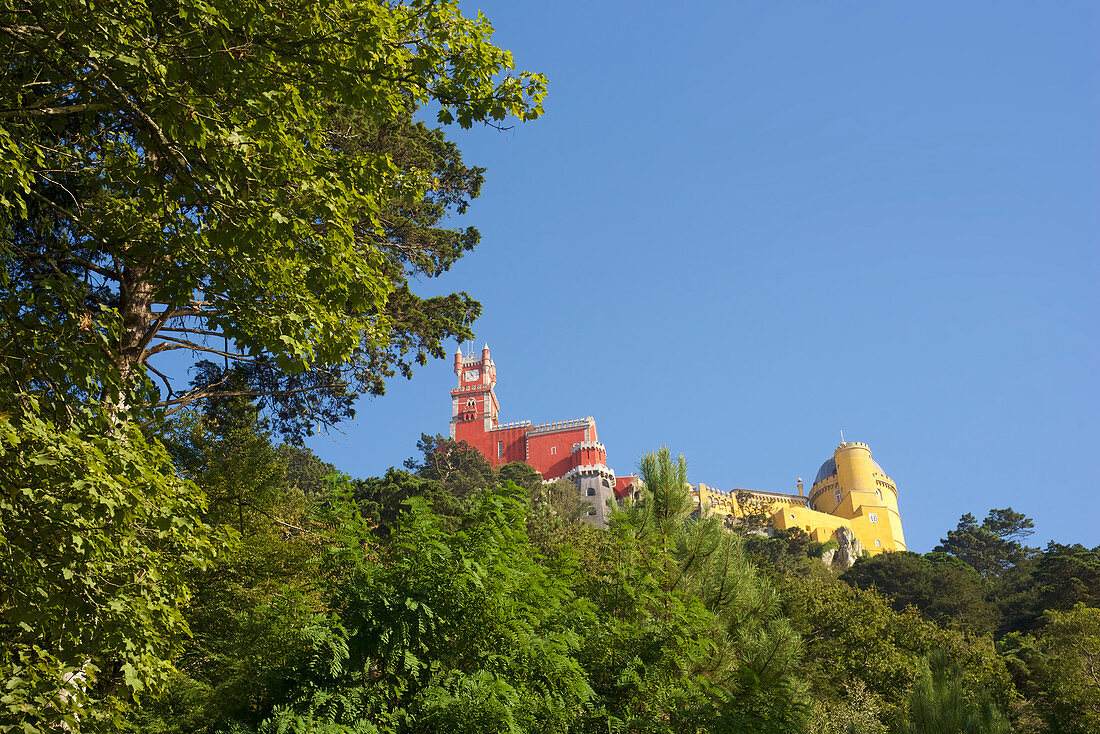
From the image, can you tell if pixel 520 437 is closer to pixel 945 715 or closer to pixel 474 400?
pixel 474 400

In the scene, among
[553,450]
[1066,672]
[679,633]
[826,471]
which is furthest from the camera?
[826,471]

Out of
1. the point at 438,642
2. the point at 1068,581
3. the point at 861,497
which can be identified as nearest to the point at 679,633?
the point at 438,642

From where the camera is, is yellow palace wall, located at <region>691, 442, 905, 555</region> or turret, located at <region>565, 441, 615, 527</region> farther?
yellow palace wall, located at <region>691, 442, 905, 555</region>

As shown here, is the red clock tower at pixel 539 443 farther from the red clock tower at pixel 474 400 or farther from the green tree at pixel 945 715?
the green tree at pixel 945 715

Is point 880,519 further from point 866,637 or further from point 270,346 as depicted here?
point 270,346

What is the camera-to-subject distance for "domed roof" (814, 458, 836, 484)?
265 feet

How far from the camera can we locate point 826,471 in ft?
270

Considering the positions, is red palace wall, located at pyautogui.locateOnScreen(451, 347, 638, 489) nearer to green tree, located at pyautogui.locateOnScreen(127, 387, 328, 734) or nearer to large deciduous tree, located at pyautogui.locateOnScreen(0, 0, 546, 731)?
green tree, located at pyautogui.locateOnScreen(127, 387, 328, 734)

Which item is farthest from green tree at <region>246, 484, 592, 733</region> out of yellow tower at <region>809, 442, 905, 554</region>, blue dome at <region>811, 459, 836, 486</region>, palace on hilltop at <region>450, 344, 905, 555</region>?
blue dome at <region>811, 459, 836, 486</region>

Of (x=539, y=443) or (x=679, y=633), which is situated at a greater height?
(x=539, y=443)

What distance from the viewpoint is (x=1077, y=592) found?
37344 millimetres

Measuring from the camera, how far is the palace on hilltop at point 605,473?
6644cm

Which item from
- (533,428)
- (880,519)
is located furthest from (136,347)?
(880,519)

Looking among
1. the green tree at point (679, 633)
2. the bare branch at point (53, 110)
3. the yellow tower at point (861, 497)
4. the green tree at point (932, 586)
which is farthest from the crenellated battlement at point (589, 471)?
the bare branch at point (53, 110)
